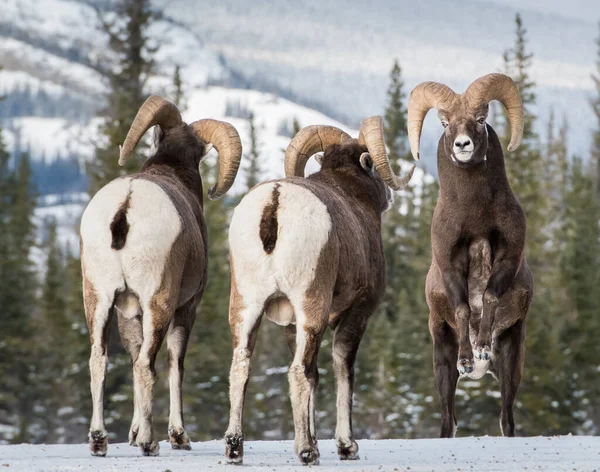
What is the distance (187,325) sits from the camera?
14984 millimetres

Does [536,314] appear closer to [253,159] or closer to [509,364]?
[509,364]

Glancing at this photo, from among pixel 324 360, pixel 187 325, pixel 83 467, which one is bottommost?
pixel 324 360

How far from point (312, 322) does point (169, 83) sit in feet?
150

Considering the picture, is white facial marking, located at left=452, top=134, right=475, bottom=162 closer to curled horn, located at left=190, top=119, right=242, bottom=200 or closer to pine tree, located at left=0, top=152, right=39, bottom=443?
curled horn, located at left=190, top=119, right=242, bottom=200

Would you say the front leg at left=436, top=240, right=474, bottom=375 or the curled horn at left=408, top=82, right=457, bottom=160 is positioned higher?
the curled horn at left=408, top=82, right=457, bottom=160

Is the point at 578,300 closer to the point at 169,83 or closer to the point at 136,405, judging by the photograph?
the point at 169,83

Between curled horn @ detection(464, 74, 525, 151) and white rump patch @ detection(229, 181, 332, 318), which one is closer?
white rump patch @ detection(229, 181, 332, 318)

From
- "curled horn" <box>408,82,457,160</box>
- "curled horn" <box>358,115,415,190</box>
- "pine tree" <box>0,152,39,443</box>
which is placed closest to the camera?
"curled horn" <box>358,115,415,190</box>

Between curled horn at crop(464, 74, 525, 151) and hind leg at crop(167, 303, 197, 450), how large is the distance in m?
4.51

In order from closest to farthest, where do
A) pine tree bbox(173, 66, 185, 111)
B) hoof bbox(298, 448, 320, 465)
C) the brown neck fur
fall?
hoof bbox(298, 448, 320, 465) < the brown neck fur < pine tree bbox(173, 66, 185, 111)

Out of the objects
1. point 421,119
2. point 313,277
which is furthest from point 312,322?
point 421,119

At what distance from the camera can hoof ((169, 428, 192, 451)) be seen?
567 inches

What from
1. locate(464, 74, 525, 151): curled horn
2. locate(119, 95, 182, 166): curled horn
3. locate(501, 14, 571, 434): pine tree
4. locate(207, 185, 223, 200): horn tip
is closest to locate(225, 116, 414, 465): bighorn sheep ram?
locate(464, 74, 525, 151): curled horn

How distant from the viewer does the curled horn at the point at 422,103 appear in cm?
1546
